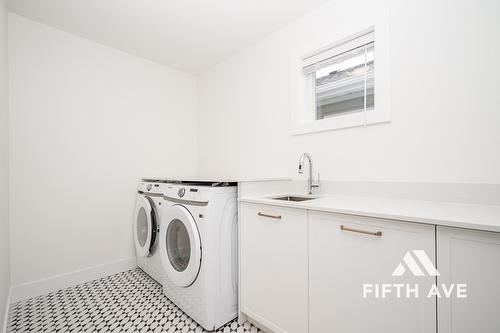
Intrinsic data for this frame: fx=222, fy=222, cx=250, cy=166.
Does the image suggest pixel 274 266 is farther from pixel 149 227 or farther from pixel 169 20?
pixel 169 20

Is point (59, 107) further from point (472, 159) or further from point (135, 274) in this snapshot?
point (472, 159)

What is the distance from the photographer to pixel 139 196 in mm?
2291

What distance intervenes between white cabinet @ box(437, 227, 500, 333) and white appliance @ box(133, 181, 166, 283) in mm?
1844

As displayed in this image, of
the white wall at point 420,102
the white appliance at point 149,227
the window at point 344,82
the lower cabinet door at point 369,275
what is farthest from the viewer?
the white appliance at point 149,227

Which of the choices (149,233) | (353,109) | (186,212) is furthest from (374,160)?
(149,233)

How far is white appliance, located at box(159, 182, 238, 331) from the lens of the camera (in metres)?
1.44

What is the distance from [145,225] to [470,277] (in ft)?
7.40

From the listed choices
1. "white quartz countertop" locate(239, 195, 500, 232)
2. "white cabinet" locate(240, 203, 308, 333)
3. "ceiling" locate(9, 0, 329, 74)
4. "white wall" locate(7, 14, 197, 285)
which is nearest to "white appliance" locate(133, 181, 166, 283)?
"white wall" locate(7, 14, 197, 285)

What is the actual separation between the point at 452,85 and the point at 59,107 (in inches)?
119

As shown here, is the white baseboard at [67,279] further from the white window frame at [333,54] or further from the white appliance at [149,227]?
the white window frame at [333,54]

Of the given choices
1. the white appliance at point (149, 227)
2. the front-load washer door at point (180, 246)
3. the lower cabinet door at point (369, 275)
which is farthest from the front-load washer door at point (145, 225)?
the lower cabinet door at point (369, 275)

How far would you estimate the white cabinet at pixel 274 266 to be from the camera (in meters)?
1.22

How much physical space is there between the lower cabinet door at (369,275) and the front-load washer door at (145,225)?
143 centimetres

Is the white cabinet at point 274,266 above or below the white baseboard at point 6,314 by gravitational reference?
above
